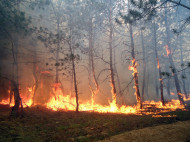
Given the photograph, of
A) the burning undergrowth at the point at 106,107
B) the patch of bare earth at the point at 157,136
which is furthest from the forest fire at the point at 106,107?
the patch of bare earth at the point at 157,136

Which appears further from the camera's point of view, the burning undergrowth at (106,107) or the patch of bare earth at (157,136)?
the burning undergrowth at (106,107)

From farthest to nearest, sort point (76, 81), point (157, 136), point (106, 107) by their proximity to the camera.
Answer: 1. point (106, 107)
2. point (76, 81)
3. point (157, 136)

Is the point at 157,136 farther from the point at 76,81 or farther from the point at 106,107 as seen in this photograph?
the point at 106,107

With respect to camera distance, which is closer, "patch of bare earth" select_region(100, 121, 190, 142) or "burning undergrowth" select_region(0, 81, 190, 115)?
"patch of bare earth" select_region(100, 121, 190, 142)

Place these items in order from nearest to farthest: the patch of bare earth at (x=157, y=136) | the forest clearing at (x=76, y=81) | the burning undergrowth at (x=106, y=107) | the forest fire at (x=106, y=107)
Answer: the patch of bare earth at (x=157, y=136) → the forest clearing at (x=76, y=81) → the burning undergrowth at (x=106, y=107) → the forest fire at (x=106, y=107)

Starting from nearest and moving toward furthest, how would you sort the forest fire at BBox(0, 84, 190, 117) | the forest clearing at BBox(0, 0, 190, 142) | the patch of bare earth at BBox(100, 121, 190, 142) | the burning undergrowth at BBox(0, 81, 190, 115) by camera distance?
the patch of bare earth at BBox(100, 121, 190, 142)
the forest clearing at BBox(0, 0, 190, 142)
the burning undergrowth at BBox(0, 81, 190, 115)
the forest fire at BBox(0, 84, 190, 117)

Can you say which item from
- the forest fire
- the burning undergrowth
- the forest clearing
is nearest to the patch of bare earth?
the forest clearing

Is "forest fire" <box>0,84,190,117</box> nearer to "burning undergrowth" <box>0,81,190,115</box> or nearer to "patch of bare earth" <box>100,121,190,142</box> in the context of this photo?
"burning undergrowth" <box>0,81,190,115</box>

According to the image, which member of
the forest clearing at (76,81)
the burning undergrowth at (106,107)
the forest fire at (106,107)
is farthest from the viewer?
the forest fire at (106,107)

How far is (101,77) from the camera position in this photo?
36.8 m

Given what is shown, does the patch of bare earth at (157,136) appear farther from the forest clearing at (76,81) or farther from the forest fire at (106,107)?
the forest fire at (106,107)

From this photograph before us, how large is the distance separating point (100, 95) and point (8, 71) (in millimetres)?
19735

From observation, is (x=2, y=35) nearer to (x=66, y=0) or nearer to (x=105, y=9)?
(x=66, y=0)

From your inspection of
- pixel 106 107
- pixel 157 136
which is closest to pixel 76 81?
pixel 106 107
